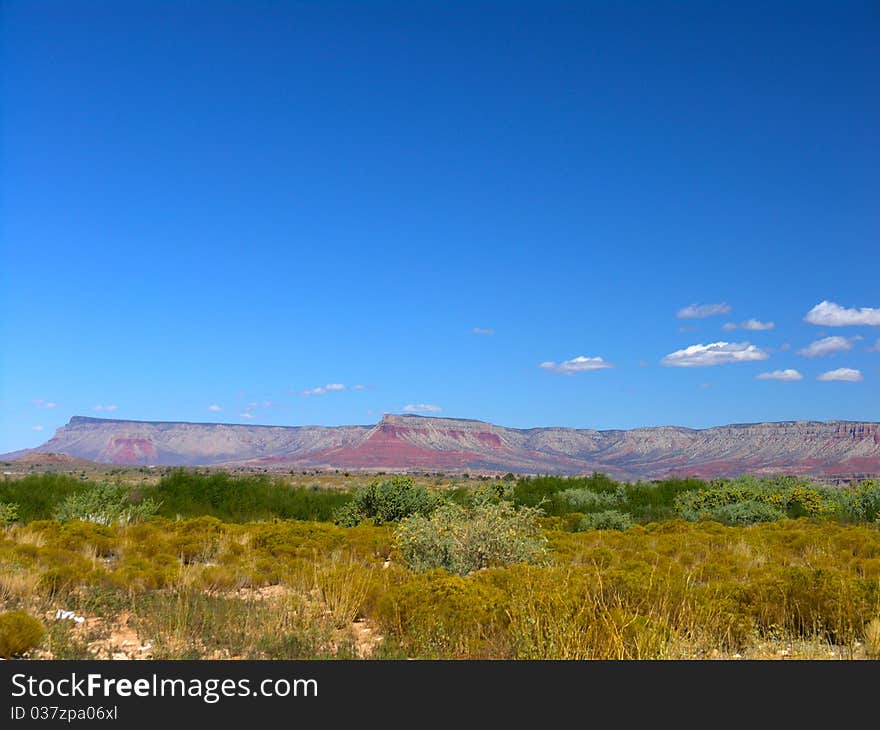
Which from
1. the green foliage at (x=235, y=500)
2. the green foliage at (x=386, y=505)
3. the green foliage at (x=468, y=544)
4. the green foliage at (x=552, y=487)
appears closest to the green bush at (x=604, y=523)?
the green foliage at (x=386, y=505)

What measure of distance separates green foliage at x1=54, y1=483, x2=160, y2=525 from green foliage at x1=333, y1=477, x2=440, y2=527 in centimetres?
553

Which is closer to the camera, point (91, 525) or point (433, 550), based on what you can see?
point (433, 550)

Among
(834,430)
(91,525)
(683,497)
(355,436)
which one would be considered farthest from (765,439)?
(91,525)

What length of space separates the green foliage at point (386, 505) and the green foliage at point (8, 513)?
28.2 ft

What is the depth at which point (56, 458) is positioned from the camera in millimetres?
108188

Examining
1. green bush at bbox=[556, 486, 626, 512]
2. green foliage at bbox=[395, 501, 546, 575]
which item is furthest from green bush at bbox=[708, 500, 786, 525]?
green foliage at bbox=[395, 501, 546, 575]

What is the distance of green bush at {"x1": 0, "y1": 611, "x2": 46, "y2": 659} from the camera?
7055 millimetres

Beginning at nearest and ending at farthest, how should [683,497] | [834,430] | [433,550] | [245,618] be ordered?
[245,618] < [433,550] < [683,497] < [834,430]

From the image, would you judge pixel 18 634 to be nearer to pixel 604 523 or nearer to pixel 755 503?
pixel 604 523

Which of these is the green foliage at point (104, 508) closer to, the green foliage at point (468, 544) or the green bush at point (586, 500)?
the green foliage at point (468, 544)

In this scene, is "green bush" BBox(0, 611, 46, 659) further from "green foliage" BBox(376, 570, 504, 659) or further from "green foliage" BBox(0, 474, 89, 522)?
"green foliage" BBox(0, 474, 89, 522)
